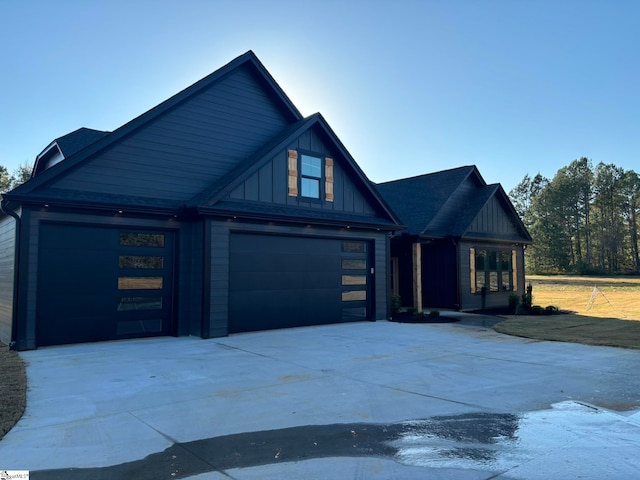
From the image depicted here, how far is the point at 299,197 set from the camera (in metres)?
12.5

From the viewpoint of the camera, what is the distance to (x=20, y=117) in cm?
1842

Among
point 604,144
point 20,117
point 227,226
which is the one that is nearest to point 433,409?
point 227,226

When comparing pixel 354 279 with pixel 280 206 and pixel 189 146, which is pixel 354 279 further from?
pixel 189 146

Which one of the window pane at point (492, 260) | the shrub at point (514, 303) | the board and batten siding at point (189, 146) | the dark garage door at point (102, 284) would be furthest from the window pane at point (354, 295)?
the window pane at point (492, 260)

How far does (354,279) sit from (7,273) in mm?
8839

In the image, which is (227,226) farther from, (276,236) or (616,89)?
(616,89)

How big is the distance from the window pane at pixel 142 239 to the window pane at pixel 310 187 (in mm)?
4091

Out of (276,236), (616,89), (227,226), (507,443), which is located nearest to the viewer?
(507,443)

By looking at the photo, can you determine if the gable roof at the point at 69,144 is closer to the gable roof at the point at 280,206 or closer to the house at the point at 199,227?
the house at the point at 199,227

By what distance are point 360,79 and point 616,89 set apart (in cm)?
980

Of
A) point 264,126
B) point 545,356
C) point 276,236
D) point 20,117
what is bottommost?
point 545,356

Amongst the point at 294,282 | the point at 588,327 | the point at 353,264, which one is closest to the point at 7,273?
the point at 294,282

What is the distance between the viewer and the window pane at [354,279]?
13487 mm

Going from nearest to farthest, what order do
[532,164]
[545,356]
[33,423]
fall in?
1. [33,423]
2. [545,356]
3. [532,164]
